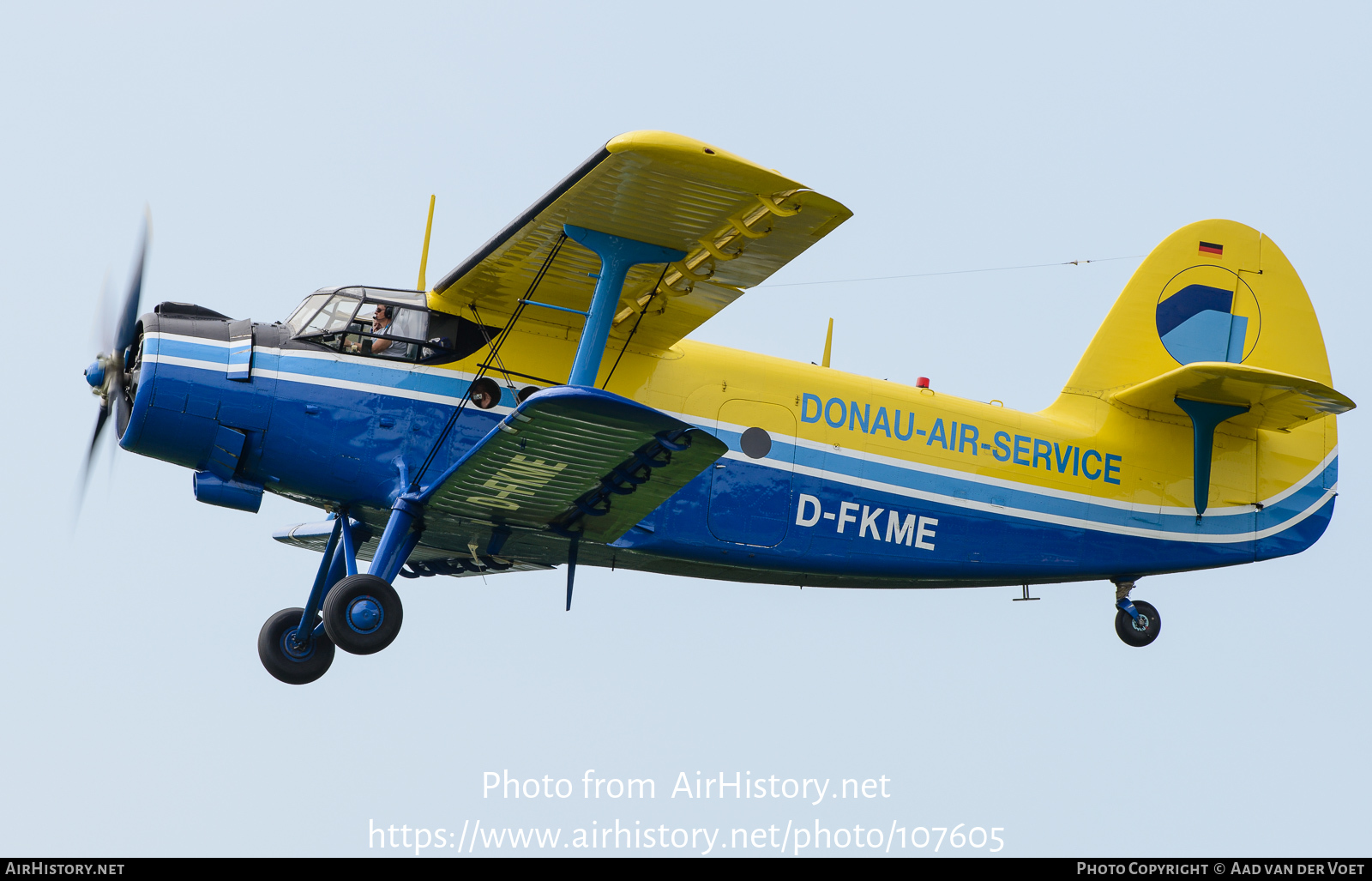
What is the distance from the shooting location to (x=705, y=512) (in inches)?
413

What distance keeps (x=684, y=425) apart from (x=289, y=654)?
13.0 ft

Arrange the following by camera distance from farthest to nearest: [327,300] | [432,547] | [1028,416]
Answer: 1. [1028,416]
2. [432,547]
3. [327,300]

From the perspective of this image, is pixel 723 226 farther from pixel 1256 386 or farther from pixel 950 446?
pixel 1256 386

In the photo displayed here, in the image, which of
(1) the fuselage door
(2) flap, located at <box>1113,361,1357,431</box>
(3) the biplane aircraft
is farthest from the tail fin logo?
(1) the fuselage door

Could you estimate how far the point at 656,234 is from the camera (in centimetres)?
909

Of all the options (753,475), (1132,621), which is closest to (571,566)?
(753,475)

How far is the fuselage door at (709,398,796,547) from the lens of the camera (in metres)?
10.5

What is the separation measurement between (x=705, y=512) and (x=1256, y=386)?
4.31 metres

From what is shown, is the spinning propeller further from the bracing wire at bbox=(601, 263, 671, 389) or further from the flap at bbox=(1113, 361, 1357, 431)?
the flap at bbox=(1113, 361, 1357, 431)

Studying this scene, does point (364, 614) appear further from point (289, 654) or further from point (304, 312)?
point (304, 312)

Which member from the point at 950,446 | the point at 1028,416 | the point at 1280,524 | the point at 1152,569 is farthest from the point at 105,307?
the point at 1280,524

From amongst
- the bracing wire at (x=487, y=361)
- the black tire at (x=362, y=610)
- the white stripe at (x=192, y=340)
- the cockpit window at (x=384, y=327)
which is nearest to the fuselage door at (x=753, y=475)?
the bracing wire at (x=487, y=361)
